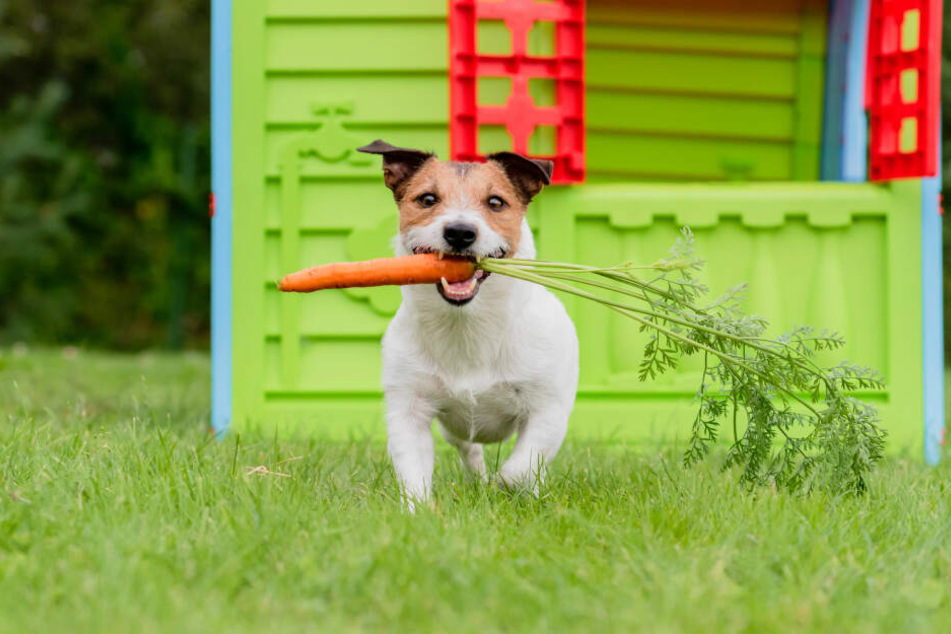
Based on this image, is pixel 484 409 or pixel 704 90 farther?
pixel 704 90

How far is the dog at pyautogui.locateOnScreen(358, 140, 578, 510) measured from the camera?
3438 mm

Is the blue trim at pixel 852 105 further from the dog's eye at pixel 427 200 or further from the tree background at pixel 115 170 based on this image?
the tree background at pixel 115 170

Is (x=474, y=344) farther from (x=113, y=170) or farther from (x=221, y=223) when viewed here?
(x=113, y=170)

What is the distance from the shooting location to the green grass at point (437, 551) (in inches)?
89.6

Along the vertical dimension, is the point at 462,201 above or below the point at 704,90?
below

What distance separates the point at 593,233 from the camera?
5.11 meters

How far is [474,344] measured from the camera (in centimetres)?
351

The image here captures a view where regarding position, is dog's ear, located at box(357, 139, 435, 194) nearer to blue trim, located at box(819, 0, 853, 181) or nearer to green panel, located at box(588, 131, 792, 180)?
blue trim, located at box(819, 0, 853, 181)

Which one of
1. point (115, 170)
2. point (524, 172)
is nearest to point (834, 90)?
point (524, 172)

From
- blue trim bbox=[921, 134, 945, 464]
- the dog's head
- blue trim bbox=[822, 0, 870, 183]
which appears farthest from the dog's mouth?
blue trim bbox=[822, 0, 870, 183]

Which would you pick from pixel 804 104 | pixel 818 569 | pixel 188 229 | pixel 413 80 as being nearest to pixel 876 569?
pixel 818 569

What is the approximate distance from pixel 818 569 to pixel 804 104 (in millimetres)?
4863

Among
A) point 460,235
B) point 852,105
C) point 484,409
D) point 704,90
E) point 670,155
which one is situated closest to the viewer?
point 460,235

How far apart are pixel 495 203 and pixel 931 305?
2702mm
